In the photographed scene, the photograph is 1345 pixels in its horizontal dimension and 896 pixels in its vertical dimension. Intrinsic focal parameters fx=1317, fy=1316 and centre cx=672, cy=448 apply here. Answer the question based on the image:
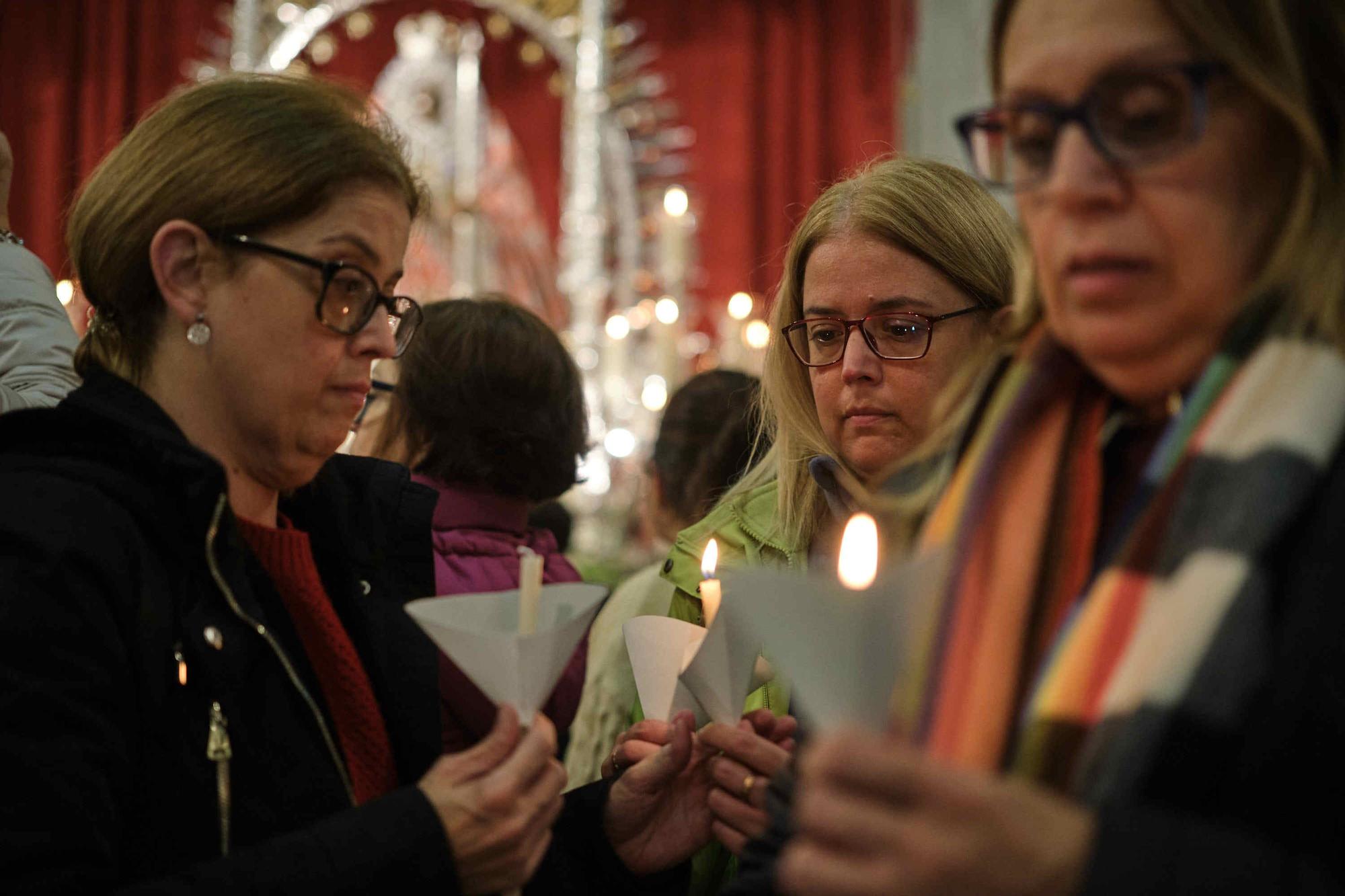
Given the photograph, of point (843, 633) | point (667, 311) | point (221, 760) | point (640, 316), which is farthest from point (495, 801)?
point (640, 316)

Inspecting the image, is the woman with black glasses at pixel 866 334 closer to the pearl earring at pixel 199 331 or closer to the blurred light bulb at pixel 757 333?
the pearl earring at pixel 199 331

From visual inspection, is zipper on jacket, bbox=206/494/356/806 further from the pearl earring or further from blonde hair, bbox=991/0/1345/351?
blonde hair, bbox=991/0/1345/351

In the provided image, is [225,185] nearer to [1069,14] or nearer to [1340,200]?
[1069,14]

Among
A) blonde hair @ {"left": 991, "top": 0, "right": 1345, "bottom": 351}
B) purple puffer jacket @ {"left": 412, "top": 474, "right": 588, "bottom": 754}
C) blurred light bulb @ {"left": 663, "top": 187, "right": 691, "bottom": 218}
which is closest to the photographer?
blonde hair @ {"left": 991, "top": 0, "right": 1345, "bottom": 351}

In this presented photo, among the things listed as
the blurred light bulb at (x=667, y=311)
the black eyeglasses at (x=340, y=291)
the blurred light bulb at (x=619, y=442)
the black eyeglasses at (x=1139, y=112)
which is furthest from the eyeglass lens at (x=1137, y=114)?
the blurred light bulb at (x=619, y=442)

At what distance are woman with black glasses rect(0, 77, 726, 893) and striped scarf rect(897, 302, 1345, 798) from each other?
521mm

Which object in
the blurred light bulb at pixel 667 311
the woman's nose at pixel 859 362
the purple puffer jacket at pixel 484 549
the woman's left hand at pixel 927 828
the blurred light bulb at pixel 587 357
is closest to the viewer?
the woman's left hand at pixel 927 828

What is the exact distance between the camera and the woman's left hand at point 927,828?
0.78 m

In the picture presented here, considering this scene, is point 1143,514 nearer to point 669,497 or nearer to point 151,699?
point 151,699

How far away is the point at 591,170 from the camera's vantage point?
8.41 metres

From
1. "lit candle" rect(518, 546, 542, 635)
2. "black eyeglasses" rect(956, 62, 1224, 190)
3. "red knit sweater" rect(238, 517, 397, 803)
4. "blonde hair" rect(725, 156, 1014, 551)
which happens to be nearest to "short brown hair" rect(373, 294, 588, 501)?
"blonde hair" rect(725, 156, 1014, 551)

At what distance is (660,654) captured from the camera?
1611 mm

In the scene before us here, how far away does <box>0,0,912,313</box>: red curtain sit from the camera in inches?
363

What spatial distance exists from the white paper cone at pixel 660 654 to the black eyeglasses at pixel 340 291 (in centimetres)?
49
